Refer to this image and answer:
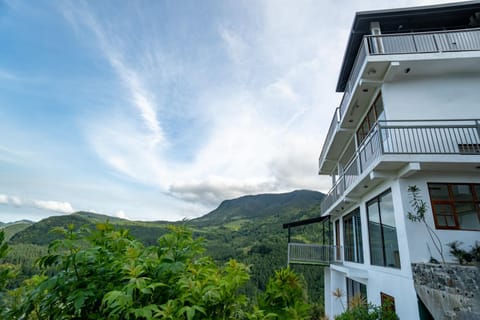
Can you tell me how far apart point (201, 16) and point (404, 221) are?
29.9 feet

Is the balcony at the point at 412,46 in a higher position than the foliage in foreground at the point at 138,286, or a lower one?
higher

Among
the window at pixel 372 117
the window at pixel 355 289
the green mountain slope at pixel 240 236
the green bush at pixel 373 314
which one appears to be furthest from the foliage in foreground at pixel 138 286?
the window at pixel 355 289

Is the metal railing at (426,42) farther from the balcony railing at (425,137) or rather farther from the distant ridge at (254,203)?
the distant ridge at (254,203)

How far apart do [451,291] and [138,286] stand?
6.08 m

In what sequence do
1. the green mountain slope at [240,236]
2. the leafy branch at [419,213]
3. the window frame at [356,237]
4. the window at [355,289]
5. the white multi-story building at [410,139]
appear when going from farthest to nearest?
the window frame at [356,237]
the window at [355,289]
the white multi-story building at [410,139]
the leafy branch at [419,213]
the green mountain slope at [240,236]

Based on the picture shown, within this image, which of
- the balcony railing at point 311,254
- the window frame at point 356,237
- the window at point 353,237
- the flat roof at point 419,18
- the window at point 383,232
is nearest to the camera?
the window at point 383,232

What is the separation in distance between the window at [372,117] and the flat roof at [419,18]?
10.3 feet

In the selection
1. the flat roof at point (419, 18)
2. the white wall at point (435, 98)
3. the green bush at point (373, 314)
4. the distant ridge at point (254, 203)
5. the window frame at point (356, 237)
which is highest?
the distant ridge at point (254, 203)

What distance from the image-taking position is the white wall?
24.1ft

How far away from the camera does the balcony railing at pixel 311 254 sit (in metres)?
12.7

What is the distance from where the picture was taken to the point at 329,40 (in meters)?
10.1

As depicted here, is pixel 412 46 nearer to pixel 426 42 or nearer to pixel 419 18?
pixel 426 42

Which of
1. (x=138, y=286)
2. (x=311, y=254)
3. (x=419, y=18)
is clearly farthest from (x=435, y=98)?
(x=138, y=286)

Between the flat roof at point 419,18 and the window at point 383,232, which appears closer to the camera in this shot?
the window at point 383,232
